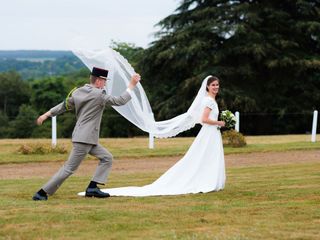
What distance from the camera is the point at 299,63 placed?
140 feet

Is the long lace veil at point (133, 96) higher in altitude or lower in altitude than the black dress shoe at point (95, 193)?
higher

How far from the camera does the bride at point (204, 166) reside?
13.0 m

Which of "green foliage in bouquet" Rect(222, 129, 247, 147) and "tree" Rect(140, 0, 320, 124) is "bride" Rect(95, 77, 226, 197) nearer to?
"green foliage in bouquet" Rect(222, 129, 247, 147)

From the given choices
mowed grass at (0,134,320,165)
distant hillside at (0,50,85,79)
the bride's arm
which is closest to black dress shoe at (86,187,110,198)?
the bride's arm

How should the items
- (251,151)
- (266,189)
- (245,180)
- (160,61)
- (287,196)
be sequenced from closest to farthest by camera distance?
(287,196) → (266,189) → (245,180) → (251,151) → (160,61)

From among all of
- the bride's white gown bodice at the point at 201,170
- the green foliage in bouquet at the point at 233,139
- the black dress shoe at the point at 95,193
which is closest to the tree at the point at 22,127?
the green foliage in bouquet at the point at 233,139

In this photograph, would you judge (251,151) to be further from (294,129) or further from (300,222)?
(294,129)

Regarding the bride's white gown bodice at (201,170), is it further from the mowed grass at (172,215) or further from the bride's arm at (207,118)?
the mowed grass at (172,215)

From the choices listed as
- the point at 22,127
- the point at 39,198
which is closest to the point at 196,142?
the point at 39,198

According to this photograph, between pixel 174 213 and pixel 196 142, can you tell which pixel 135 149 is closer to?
pixel 196 142

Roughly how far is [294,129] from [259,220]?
36614 millimetres

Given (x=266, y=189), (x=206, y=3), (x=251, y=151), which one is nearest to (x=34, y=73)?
(x=206, y=3)

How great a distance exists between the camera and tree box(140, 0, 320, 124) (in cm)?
4322

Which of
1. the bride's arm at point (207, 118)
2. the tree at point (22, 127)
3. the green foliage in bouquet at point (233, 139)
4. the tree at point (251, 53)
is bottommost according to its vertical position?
the tree at point (22, 127)
